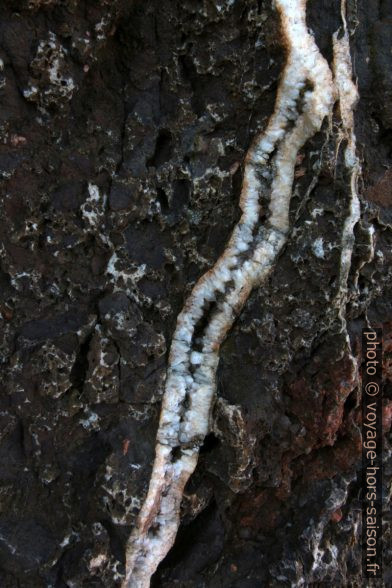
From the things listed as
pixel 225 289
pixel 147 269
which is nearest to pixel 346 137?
pixel 225 289

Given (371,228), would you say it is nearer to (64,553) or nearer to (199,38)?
(199,38)

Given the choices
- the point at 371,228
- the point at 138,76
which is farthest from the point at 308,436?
the point at 138,76

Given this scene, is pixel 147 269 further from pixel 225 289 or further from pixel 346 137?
pixel 346 137

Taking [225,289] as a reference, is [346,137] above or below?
above
